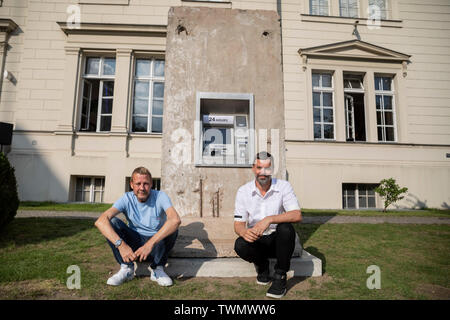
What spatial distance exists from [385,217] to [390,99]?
555 cm

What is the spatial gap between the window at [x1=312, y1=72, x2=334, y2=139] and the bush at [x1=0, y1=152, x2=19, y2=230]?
8569 millimetres

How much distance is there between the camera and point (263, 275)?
266 centimetres

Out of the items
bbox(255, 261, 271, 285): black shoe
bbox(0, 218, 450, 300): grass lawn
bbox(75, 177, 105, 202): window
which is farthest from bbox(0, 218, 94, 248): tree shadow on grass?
bbox(75, 177, 105, 202): window

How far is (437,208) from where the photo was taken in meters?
9.14

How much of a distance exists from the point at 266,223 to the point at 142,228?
4.09 ft

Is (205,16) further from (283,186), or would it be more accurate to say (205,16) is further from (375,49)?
(375,49)

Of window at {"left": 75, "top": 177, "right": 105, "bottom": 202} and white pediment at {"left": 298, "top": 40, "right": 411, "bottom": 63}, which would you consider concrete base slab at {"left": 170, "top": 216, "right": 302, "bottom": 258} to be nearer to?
window at {"left": 75, "top": 177, "right": 105, "bottom": 202}

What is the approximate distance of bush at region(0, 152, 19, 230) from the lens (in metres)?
3.72

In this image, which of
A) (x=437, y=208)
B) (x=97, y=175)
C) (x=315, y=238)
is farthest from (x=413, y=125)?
(x=97, y=175)

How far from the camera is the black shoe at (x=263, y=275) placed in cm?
264

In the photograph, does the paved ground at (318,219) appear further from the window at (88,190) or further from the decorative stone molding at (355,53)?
the decorative stone molding at (355,53)

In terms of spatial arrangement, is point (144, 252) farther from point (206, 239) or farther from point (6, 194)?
point (6, 194)

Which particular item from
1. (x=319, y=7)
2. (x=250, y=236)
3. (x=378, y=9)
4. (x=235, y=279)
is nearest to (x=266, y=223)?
(x=250, y=236)

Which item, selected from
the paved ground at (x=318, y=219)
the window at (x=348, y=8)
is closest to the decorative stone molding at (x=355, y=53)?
the window at (x=348, y=8)
